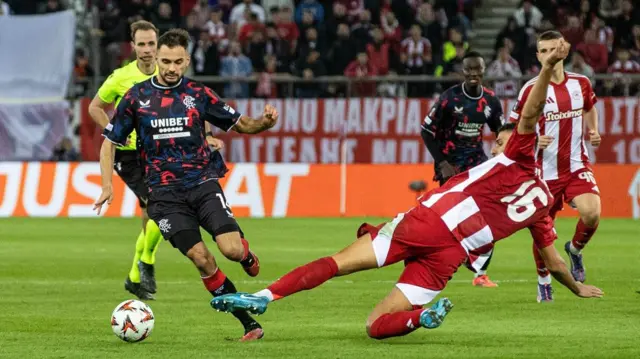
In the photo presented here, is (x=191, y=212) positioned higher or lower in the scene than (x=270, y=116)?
lower

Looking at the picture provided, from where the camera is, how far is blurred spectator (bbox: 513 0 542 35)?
27.0 meters

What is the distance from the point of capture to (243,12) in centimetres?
2747

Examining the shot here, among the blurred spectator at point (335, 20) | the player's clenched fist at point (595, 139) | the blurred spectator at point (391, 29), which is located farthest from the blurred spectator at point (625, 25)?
the player's clenched fist at point (595, 139)

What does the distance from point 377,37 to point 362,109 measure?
2.33m

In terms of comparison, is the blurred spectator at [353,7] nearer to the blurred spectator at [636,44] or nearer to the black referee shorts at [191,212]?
the blurred spectator at [636,44]

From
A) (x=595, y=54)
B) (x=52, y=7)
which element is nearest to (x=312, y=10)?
(x=52, y=7)

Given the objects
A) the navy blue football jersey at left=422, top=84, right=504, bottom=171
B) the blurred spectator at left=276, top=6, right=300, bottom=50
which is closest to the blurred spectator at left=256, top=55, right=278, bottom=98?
the blurred spectator at left=276, top=6, right=300, bottom=50

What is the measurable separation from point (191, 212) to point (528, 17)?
735 inches

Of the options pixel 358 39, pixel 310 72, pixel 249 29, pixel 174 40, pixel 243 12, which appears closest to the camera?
pixel 174 40

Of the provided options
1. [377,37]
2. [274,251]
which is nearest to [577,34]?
[377,37]

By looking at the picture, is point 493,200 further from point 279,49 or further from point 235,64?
point 279,49

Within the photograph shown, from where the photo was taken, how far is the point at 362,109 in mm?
24453

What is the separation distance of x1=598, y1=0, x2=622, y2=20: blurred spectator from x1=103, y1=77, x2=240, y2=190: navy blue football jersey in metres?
19.1

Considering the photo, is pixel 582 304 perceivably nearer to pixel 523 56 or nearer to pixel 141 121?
pixel 141 121
